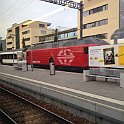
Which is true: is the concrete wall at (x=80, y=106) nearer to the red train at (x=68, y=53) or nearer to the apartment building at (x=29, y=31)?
the red train at (x=68, y=53)

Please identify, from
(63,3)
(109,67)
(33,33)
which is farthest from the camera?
(33,33)

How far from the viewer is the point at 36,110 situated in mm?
9266

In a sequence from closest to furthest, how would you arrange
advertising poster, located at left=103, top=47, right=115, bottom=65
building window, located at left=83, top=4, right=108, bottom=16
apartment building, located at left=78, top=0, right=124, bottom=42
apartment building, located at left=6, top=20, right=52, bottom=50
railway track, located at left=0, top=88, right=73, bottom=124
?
railway track, located at left=0, top=88, right=73, bottom=124 < advertising poster, located at left=103, top=47, right=115, bottom=65 < apartment building, located at left=78, top=0, right=124, bottom=42 < building window, located at left=83, top=4, right=108, bottom=16 < apartment building, located at left=6, top=20, right=52, bottom=50

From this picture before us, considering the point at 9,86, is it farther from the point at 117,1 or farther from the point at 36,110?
the point at 117,1

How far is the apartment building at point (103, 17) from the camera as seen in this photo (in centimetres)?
3734

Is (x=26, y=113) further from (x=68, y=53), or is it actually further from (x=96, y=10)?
(x=96, y=10)

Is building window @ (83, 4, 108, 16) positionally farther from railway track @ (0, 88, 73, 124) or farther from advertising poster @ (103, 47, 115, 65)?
railway track @ (0, 88, 73, 124)

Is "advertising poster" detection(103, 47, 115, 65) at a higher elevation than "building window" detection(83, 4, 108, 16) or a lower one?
lower

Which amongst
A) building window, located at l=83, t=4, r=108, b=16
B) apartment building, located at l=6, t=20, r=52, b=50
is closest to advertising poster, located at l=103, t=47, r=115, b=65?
building window, located at l=83, t=4, r=108, b=16

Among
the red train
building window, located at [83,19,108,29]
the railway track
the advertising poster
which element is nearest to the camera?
the railway track

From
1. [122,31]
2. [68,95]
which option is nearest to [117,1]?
[122,31]

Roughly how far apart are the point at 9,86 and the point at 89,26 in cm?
3024

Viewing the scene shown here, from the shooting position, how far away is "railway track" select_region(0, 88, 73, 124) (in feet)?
25.4

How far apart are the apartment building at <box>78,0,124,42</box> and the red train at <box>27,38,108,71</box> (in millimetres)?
16443
